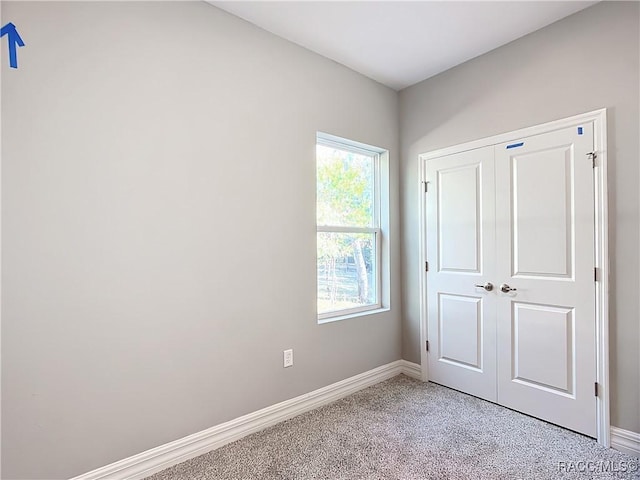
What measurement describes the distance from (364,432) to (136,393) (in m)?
1.41

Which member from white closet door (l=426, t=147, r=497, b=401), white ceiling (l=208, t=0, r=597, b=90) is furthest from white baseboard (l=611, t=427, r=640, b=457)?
white ceiling (l=208, t=0, r=597, b=90)

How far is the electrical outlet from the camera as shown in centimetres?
238

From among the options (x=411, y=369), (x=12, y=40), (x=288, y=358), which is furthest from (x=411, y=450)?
(x=12, y=40)

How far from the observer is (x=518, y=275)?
7.98 feet

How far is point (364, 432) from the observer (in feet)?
7.09

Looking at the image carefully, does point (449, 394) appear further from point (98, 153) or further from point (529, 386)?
point (98, 153)

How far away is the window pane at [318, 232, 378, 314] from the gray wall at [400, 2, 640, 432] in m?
1.20

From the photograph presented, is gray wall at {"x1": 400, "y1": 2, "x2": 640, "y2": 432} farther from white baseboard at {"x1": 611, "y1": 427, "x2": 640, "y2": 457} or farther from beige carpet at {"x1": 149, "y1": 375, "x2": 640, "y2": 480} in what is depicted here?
beige carpet at {"x1": 149, "y1": 375, "x2": 640, "y2": 480}

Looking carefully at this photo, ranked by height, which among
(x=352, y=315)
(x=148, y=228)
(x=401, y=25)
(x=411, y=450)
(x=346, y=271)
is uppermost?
(x=401, y=25)

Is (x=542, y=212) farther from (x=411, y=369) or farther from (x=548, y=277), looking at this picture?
(x=411, y=369)

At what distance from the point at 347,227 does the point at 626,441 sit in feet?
7.38

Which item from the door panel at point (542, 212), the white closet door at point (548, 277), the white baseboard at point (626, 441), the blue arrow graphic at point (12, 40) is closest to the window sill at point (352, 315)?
the white closet door at point (548, 277)

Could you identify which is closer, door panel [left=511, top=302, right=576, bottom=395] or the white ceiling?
the white ceiling

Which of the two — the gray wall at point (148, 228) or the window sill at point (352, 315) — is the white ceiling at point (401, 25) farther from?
the window sill at point (352, 315)
